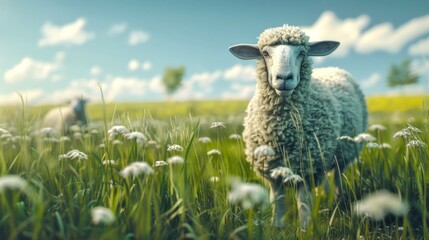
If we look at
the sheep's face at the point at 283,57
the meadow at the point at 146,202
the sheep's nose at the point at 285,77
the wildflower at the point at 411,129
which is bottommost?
the meadow at the point at 146,202

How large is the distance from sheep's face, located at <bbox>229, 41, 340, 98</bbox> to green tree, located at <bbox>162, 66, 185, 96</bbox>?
6726cm

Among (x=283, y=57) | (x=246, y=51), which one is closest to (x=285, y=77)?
(x=283, y=57)

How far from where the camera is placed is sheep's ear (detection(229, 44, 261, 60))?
436 cm

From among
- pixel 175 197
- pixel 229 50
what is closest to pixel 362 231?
pixel 175 197

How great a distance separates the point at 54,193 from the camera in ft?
9.56

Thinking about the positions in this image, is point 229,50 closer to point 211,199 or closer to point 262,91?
point 262,91

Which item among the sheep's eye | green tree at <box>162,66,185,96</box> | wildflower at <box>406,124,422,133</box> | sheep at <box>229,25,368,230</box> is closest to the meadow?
wildflower at <box>406,124,422,133</box>

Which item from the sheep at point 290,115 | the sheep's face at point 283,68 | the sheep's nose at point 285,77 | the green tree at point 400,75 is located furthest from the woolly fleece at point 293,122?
the green tree at point 400,75

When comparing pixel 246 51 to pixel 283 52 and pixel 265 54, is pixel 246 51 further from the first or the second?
pixel 283 52

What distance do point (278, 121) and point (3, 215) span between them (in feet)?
9.07

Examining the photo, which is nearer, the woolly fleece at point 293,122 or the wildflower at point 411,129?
the wildflower at point 411,129

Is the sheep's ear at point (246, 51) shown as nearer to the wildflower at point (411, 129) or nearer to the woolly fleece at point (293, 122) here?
the woolly fleece at point (293, 122)

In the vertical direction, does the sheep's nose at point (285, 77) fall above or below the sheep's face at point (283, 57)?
below

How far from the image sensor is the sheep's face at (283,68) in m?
3.79
